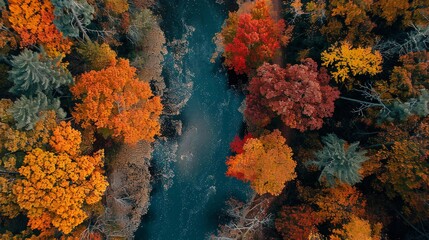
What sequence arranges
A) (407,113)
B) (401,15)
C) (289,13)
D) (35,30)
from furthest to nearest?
(289,13) → (401,15) → (35,30) → (407,113)

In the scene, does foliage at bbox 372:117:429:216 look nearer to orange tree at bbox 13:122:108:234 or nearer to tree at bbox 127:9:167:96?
tree at bbox 127:9:167:96

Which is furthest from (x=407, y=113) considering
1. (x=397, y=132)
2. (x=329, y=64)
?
(x=329, y=64)

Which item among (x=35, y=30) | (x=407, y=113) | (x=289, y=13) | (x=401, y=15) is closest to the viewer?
(x=407, y=113)

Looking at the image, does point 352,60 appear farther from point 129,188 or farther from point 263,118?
point 129,188

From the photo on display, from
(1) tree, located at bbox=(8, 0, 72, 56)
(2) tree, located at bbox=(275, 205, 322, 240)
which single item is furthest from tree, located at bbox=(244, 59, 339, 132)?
(1) tree, located at bbox=(8, 0, 72, 56)

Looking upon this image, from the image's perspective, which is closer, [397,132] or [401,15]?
[397,132]

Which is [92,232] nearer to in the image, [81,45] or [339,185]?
[81,45]

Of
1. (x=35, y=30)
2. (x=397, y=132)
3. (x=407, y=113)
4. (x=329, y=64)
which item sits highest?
(x=35, y=30)
